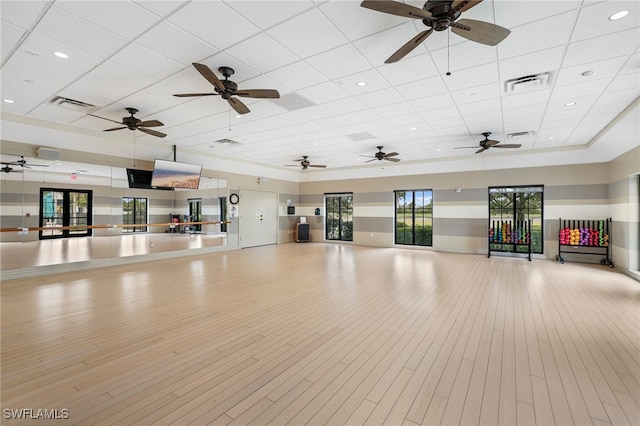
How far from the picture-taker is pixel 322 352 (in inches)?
113

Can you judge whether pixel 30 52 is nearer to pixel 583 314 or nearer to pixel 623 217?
pixel 583 314

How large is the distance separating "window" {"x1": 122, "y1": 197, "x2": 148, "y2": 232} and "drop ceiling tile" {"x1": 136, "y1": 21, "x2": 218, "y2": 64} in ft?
18.4

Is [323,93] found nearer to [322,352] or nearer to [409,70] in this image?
[409,70]

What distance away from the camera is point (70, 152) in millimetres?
6738

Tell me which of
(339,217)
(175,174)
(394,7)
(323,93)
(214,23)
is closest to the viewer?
(394,7)

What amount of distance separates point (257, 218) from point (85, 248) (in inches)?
220

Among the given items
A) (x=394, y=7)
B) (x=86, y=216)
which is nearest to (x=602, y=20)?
(x=394, y=7)

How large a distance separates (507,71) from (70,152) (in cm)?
897

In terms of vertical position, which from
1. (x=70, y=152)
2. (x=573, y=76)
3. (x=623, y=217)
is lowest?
(x=623, y=217)

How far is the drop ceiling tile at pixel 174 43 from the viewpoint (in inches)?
125

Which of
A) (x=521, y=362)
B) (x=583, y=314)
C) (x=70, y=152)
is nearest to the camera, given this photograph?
(x=521, y=362)

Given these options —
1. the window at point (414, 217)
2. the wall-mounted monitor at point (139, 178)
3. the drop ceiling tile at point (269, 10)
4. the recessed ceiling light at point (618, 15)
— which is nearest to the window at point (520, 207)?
the window at point (414, 217)

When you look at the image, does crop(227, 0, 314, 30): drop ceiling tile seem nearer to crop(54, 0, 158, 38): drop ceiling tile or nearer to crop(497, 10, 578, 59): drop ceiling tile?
crop(54, 0, 158, 38): drop ceiling tile

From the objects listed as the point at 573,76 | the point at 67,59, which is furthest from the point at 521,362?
the point at 67,59
